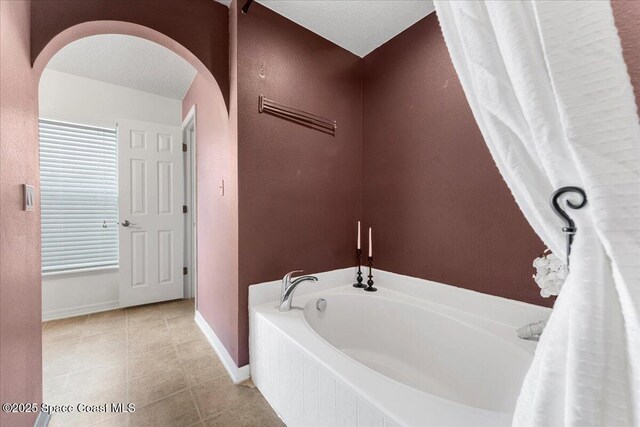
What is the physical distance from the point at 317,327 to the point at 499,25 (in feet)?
5.41

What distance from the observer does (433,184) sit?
1.68 metres

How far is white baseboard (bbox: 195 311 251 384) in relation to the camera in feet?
5.30

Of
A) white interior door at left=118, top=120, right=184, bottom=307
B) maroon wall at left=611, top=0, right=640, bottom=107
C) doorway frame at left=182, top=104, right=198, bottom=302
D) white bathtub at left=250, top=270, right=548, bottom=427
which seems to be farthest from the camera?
doorway frame at left=182, top=104, right=198, bottom=302

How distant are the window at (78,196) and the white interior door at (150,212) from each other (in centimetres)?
22

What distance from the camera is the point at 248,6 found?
157 cm

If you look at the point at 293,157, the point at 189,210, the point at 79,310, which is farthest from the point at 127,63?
the point at 79,310

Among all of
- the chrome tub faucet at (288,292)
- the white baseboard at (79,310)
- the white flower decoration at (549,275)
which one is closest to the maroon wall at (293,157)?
the chrome tub faucet at (288,292)

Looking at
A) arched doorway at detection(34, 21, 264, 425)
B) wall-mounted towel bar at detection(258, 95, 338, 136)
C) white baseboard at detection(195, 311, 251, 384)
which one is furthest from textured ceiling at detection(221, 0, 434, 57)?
white baseboard at detection(195, 311, 251, 384)

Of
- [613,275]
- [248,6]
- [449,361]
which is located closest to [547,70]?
[613,275]

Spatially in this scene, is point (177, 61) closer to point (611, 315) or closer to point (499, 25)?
point (499, 25)

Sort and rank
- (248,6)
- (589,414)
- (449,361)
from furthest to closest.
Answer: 1. (248,6)
2. (449,361)
3. (589,414)

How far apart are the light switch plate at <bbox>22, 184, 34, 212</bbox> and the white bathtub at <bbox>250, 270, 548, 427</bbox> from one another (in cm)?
115

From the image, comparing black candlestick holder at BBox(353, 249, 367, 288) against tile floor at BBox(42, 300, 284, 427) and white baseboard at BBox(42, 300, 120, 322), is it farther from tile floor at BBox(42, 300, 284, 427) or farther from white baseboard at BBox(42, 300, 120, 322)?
white baseboard at BBox(42, 300, 120, 322)

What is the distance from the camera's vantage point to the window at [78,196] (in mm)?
2531
